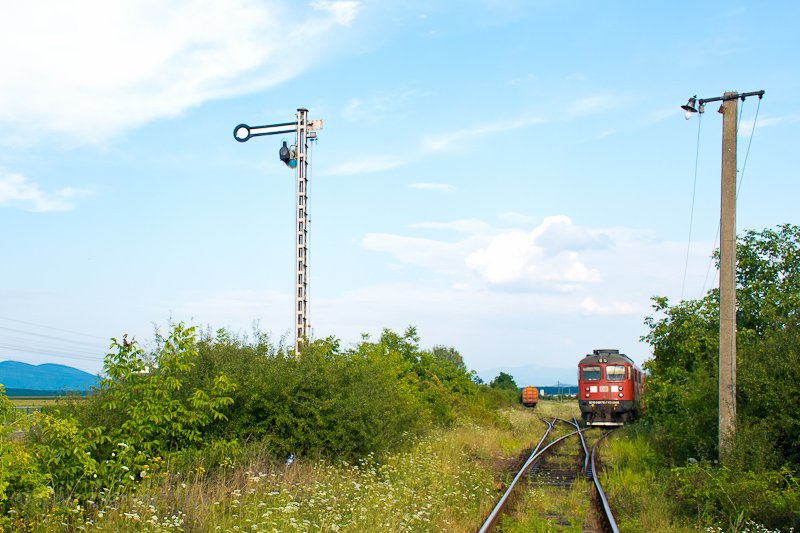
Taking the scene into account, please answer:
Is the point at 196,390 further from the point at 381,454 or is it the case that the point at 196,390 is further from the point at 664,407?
the point at 664,407

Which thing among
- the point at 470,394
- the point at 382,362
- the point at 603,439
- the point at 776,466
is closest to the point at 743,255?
the point at 603,439

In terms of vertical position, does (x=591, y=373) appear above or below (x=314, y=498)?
above

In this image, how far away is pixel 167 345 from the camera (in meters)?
12.1

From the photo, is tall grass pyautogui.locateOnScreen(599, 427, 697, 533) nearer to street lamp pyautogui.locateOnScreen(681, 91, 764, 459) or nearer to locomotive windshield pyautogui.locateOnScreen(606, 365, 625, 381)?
street lamp pyautogui.locateOnScreen(681, 91, 764, 459)

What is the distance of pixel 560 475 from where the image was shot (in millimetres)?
17578

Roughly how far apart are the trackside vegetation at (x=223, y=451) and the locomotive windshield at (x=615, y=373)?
18.4 meters

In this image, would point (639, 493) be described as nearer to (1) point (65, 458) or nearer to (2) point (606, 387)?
(1) point (65, 458)

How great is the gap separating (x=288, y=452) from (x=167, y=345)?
10.8ft

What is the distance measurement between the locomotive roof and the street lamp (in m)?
21.3

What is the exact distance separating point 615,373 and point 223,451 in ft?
84.2

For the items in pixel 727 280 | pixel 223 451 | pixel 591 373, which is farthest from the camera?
pixel 591 373

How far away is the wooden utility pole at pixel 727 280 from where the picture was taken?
517 inches

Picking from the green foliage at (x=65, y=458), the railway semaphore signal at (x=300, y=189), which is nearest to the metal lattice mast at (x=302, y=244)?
the railway semaphore signal at (x=300, y=189)

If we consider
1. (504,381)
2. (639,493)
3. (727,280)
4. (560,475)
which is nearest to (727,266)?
(727,280)
